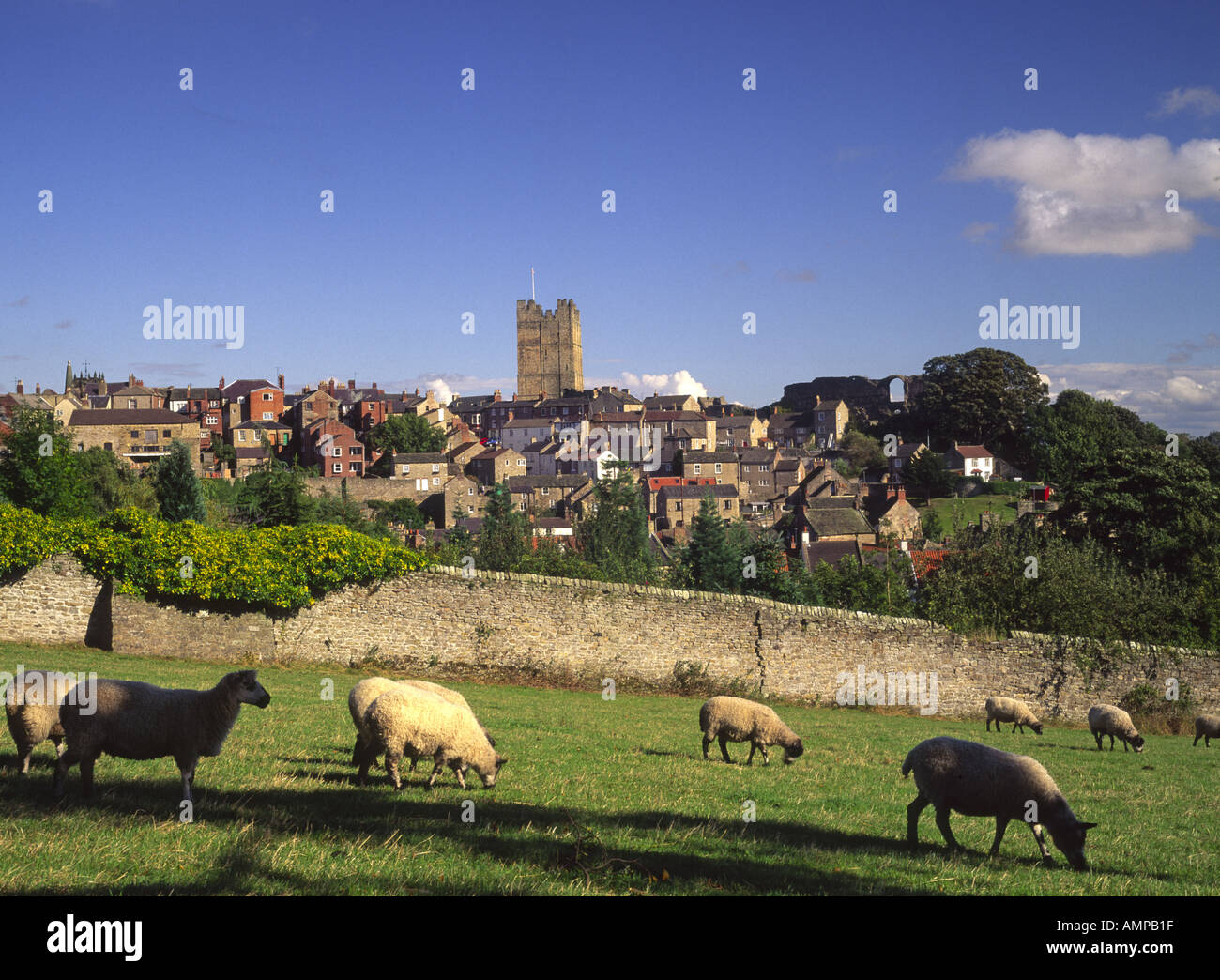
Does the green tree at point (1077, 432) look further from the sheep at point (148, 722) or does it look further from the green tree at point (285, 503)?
the sheep at point (148, 722)

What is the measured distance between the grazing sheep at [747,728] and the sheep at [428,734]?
430cm

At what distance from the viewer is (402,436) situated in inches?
4811

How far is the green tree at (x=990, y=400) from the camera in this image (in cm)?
12319

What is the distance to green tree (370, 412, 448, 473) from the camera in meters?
122

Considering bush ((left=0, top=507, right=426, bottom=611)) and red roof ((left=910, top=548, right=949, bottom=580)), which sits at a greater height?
bush ((left=0, top=507, right=426, bottom=611))

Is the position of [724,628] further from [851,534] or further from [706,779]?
[851,534]

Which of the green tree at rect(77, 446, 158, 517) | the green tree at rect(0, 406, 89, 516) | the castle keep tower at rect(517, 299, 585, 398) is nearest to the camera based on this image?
the green tree at rect(0, 406, 89, 516)

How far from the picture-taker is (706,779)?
12078 millimetres

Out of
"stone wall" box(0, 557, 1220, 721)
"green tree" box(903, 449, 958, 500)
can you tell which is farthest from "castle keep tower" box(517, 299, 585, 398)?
"stone wall" box(0, 557, 1220, 721)

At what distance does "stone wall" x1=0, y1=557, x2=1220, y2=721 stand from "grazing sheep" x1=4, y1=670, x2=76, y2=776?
1538 centimetres

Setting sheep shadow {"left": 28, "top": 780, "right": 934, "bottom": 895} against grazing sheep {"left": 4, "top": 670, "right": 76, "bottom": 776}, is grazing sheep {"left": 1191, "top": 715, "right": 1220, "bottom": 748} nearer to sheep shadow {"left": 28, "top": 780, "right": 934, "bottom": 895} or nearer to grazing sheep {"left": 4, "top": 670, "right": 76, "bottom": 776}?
sheep shadow {"left": 28, "top": 780, "right": 934, "bottom": 895}

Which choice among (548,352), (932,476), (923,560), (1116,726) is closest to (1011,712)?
(1116,726)

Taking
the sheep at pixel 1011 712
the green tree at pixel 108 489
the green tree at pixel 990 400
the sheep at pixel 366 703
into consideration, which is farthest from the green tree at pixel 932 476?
the sheep at pixel 366 703
